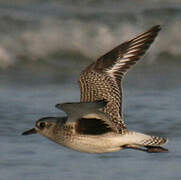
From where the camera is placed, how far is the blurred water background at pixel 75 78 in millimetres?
5914

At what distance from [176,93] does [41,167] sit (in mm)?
2482

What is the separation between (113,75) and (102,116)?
561 mm

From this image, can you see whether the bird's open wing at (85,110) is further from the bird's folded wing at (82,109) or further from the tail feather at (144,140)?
the tail feather at (144,140)

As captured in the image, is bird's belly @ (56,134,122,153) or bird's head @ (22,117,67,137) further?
bird's head @ (22,117,67,137)

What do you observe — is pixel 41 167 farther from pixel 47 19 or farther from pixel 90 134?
pixel 47 19

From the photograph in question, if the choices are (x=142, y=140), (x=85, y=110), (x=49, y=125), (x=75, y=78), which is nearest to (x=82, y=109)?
(x=85, y=110)

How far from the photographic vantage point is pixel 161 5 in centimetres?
1139

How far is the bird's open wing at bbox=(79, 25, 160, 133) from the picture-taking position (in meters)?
5.52

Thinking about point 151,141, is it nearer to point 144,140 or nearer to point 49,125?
point 144,140

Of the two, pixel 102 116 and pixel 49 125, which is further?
pixel 49 125

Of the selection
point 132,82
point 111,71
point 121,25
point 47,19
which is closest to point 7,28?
point 47,19

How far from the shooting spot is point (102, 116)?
5.31m

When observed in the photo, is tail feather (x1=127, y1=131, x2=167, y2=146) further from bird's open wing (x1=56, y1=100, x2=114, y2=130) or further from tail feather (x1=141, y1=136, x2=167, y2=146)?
bird's open wing (x1=56, y1=100, x2=114, y2=130)

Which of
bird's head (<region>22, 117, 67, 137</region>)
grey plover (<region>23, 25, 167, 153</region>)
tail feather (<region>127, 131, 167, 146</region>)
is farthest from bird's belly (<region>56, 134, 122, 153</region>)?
bird's head (<region>22, 117, 67, 137</region>)
